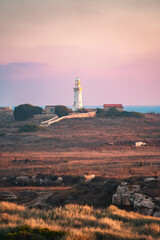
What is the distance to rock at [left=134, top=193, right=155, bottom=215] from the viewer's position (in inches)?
457

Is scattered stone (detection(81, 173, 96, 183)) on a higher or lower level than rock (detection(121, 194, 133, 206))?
lower

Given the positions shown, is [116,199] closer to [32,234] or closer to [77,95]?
[32,234]

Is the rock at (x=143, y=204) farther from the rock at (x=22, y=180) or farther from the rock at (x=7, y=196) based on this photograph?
the rock at (x=22, y=180)

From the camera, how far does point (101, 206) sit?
1281cm

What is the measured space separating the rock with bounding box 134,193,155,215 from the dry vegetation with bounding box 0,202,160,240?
1.51 meters

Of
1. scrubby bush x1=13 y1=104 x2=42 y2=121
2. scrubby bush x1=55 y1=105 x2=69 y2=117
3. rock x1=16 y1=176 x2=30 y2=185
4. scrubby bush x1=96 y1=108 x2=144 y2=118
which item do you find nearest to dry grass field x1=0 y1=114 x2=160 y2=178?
rock x1=16 y1=176 x2=30 y2=185

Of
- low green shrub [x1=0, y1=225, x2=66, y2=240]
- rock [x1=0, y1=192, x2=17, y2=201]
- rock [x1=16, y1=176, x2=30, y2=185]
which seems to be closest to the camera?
low green shrub [x1=0, y1=225, x2=66, y2=240]

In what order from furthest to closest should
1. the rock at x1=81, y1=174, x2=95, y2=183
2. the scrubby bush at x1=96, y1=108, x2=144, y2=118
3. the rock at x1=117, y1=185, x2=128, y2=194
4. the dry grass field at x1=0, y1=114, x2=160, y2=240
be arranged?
1. the scrubby bush at x1=96, y1=108, x2=144, y2=118
2. the rock at x1=81, y1=174, x2=95, y2=183
3. the rock at x1=117, y1=185, x2=128, y2=194
4. the dry grass field at x1=0, y1=114, x2=160, y2=240

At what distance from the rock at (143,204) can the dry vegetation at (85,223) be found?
1510 millimetres

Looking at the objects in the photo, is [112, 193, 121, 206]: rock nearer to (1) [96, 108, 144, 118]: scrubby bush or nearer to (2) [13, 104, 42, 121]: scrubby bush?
(1) [96, 108, 144, 118]: scrubby bush

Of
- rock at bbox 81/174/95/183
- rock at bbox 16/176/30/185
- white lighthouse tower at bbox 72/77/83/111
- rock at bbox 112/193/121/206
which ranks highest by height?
white lighthouse tower at bbox 72/77/83/111

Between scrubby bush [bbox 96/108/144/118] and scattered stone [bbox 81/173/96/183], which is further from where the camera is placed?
scrubby bush [bbox 96/108/144/118]

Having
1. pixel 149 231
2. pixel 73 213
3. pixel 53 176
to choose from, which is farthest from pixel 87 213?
pixel 53 176

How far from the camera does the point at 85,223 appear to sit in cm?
879
